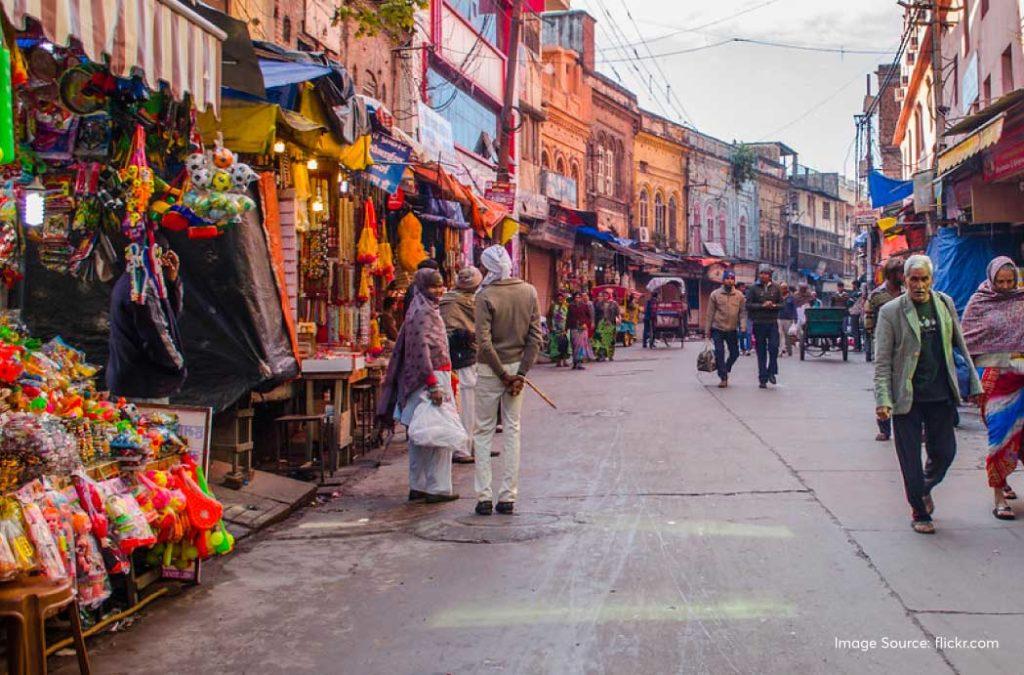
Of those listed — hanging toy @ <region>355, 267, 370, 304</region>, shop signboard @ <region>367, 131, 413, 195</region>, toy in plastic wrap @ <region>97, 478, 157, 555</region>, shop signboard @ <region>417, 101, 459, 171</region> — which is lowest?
toy in plastic wrap @ <region>97, 478, 157, 555</region>

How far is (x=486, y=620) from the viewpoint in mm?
5027

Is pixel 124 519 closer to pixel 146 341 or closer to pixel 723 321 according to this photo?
pixel 146 341

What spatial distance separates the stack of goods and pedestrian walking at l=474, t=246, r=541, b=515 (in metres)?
2.27

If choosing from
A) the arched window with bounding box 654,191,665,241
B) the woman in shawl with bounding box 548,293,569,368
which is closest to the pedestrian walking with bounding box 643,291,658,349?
the woman in shawl with bounding box 548,293,569,368

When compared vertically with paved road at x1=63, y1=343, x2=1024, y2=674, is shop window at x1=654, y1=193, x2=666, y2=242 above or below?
above

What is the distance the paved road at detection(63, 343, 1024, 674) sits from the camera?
453cm

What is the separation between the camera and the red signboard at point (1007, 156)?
1174cm

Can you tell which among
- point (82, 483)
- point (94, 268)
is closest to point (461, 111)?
point (94, 268)

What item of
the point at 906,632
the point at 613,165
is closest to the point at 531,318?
the point at 906,632

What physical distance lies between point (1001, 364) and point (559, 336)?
1799 cm

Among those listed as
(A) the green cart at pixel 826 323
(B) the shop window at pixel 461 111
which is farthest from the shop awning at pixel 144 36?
(A) the green cart at pixel 826 323

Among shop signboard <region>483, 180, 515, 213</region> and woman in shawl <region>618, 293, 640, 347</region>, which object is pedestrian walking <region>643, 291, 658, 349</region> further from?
shop signboard <region>483, 180, 515, 213</region>

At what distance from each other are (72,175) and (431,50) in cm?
1586

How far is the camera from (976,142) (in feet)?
37.2
